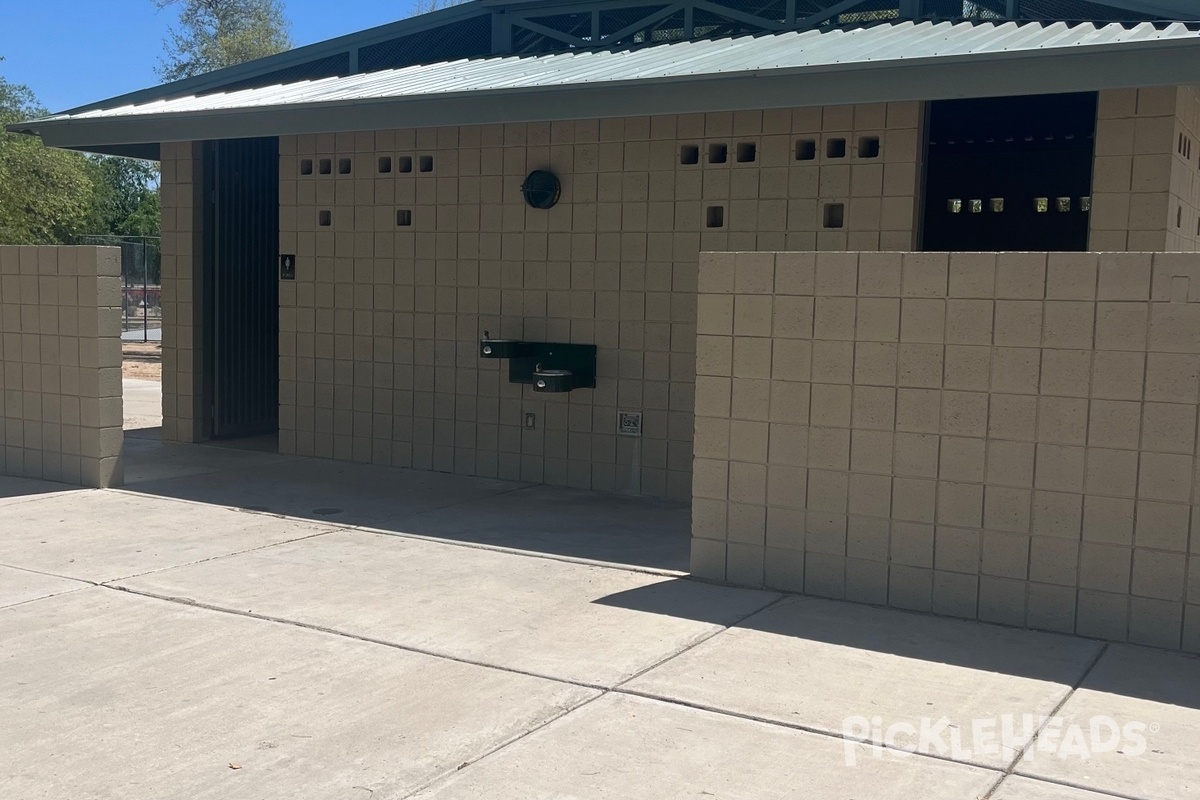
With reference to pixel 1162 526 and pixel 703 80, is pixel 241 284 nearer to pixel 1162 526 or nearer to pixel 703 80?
pixel 703 80

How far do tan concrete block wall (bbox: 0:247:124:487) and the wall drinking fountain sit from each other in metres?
3.13

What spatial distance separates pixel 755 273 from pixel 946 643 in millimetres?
2302

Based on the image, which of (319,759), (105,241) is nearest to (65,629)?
(319,759)

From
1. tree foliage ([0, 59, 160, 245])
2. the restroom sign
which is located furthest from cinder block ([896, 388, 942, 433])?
tree foliage ([0, 59, 160, 245])

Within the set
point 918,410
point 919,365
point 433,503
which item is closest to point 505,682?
point 918,410

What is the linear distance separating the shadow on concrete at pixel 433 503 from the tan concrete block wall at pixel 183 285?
2.64 ft

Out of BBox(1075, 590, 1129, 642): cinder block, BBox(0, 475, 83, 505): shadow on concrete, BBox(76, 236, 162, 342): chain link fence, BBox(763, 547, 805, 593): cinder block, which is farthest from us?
BBox(76, 236, 162, 342): chain link fence

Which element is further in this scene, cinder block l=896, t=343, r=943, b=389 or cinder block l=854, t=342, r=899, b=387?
cinder block l=854, t=342, r=899, b=387

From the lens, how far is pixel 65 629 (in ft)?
20.9

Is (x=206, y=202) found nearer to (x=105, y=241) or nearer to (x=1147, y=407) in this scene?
(x=1147, y=407)

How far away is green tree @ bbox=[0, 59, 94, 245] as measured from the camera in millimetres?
33594

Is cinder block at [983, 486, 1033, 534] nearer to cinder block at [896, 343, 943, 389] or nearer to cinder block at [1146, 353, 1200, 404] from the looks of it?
cinder block at [896, 343, 943, 389]

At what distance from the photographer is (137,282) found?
32.3 meters

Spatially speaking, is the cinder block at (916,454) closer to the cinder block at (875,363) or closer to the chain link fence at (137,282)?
the cinder block at (875,363)
